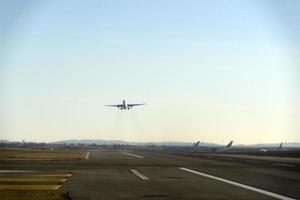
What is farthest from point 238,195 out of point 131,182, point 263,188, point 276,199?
point 131,182

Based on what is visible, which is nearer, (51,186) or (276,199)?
(276,199)

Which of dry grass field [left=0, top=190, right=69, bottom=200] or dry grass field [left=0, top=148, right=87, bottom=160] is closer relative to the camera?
dry grass field [left=0, top=190, right=69, bottom=200]

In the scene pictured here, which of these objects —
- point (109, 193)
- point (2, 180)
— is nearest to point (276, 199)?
point (109, 193)

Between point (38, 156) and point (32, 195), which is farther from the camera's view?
point (38, 156)

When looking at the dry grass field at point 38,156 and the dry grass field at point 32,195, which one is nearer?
the dry grass field at point 32,195

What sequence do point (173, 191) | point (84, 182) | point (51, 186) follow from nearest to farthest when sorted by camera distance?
point (173, 191), point (51, 186), point (84, 182)

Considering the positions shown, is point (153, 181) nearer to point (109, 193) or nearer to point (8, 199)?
point (109, 193)

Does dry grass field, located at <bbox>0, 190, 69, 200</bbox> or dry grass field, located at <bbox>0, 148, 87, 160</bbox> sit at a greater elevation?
dry grass field, located at <bbox>0, 148, 87, 160</bbox>

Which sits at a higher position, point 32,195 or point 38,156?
point 38,156

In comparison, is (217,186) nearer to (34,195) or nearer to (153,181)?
(153,181)

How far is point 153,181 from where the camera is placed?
82.0 feet

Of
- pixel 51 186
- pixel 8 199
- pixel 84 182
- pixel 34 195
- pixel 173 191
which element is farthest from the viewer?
A: pixel 84 182

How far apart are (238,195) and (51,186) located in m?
7.15

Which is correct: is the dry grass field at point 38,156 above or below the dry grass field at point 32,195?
above
